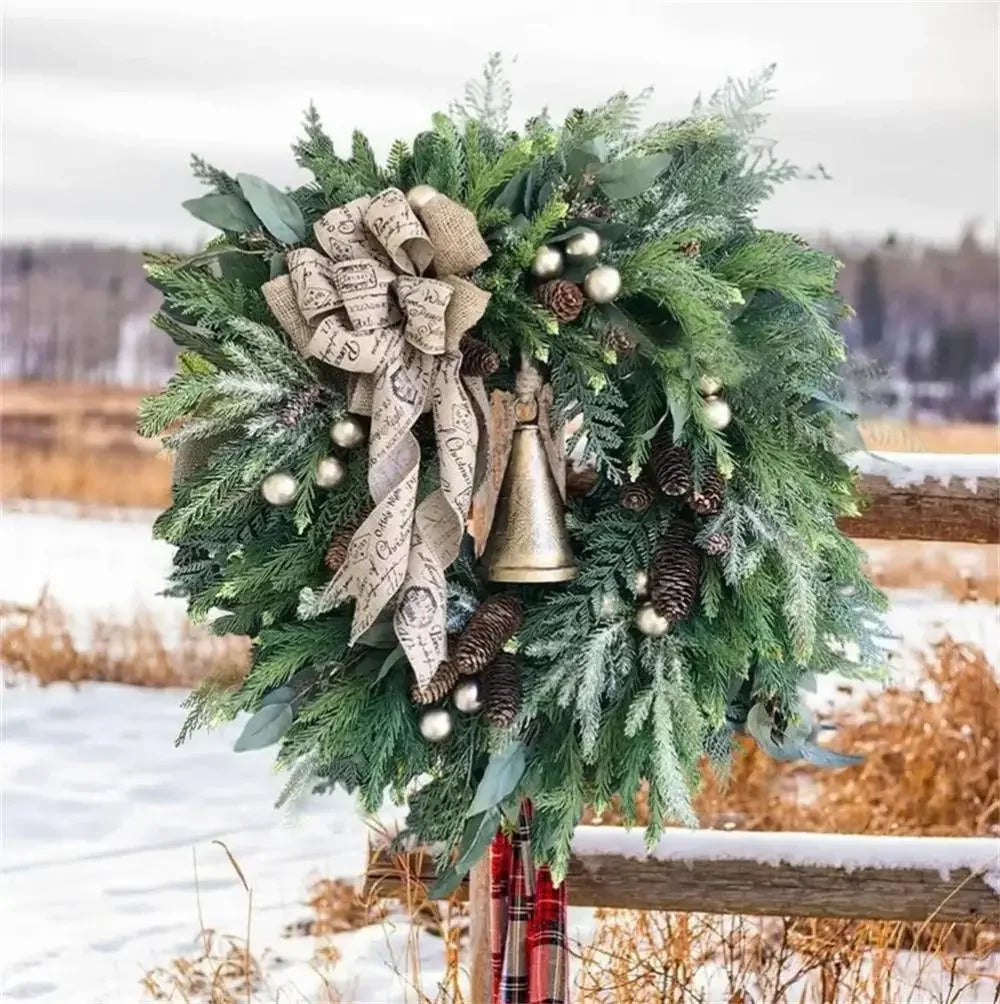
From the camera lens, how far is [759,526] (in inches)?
41.2

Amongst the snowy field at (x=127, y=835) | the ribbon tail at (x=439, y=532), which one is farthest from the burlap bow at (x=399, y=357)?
the snowy field at (x=127, y=835)

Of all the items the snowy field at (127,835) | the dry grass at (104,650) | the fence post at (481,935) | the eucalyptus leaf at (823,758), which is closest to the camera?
the eucalyptus leaf at (823,758)

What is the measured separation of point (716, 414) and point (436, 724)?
325 millimetres

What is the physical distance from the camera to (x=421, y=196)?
1001 millimetres

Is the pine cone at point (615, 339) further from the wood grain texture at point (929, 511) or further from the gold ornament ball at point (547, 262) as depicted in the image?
the wood grain texture at point (929, 511)

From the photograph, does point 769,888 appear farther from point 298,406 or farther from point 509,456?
point 298,406

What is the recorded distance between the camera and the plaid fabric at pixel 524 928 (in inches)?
47.5

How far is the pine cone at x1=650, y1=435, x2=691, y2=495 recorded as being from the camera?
1041 millimetres

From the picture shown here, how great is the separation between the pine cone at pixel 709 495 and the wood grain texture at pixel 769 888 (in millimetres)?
574

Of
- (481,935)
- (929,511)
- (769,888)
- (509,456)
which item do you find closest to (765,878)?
(769,888)

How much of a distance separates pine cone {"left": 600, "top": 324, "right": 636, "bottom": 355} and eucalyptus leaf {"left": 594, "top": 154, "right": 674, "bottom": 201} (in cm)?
10

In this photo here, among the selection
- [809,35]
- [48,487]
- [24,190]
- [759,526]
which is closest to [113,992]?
[48,487]

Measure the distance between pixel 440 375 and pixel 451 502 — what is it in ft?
0.33

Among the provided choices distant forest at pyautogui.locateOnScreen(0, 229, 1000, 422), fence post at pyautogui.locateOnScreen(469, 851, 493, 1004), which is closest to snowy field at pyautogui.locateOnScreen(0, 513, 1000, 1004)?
distant forest at pyautogui.locateOnScreen(0, 229, 1000, 422)
